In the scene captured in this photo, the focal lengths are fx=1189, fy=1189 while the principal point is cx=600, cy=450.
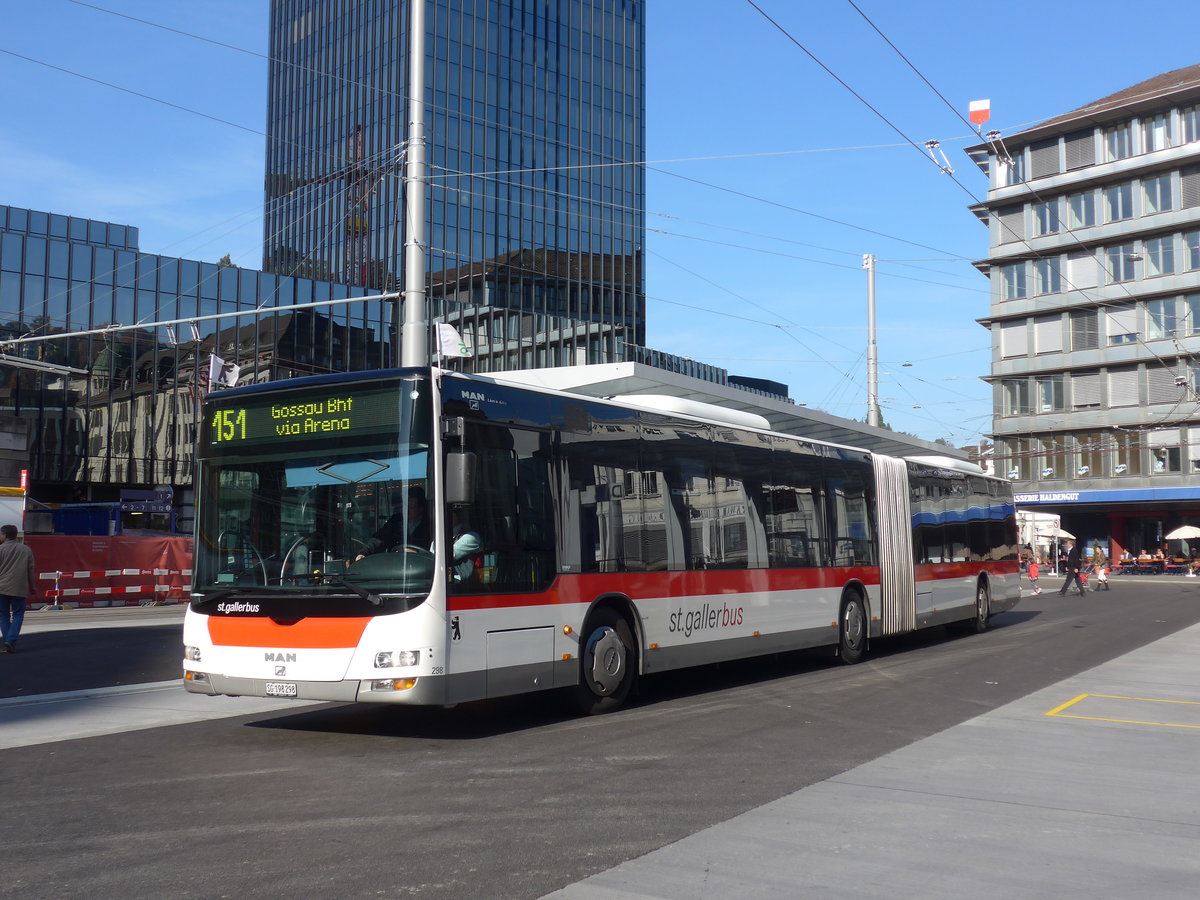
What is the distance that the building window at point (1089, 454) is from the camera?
69.9 metres

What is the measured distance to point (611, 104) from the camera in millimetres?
81750

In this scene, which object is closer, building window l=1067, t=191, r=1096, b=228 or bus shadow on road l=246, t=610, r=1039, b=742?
bus shadow on road l=246, t=610, r=1039, b=742

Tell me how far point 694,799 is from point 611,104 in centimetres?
7912

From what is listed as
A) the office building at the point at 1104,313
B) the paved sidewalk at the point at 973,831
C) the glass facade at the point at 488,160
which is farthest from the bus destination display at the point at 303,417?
the office building at the point at 1104,313

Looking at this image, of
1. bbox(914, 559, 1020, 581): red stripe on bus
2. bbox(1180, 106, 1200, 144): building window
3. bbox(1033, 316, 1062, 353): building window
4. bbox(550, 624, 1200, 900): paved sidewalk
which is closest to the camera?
bbox(550, 624, 1200, 900): paved sidewalk

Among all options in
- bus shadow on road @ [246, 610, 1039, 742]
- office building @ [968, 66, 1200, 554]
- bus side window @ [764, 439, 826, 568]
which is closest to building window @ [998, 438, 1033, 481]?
office building @ [968, 66, 1200, 554]

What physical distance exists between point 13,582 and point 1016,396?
6742 cm

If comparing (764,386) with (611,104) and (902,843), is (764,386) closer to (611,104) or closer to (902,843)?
(611,104)

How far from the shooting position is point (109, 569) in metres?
30.6

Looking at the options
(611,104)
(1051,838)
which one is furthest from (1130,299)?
(1051,838)

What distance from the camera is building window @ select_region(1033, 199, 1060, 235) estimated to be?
71250 millimetres

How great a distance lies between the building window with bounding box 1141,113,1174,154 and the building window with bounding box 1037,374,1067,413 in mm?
13945

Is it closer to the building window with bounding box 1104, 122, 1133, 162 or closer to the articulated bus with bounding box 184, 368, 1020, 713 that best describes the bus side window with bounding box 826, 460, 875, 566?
the articulated bus with bounding box 184, 368, 1020, 713

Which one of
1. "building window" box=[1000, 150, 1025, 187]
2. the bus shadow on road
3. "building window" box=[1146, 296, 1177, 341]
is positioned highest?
"building window" box=[1000, 150, 1025, 187]
